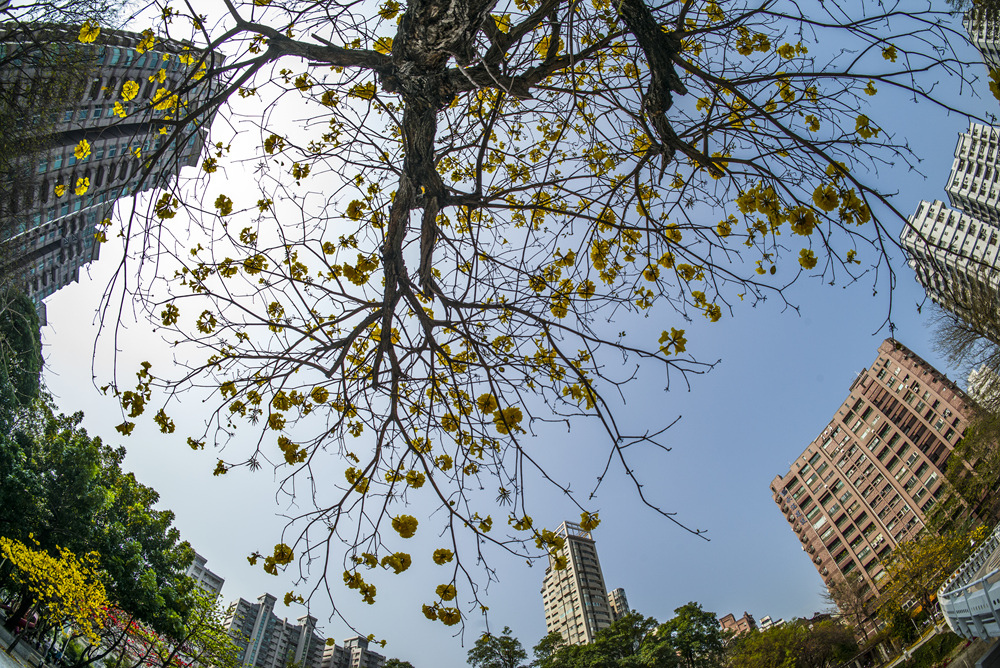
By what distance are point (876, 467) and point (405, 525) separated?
1825 inches

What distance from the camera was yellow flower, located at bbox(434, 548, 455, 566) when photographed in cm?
221

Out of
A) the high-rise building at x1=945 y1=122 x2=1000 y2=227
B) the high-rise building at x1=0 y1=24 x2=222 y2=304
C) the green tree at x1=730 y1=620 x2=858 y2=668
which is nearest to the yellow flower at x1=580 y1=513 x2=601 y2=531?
the high-rise building at x1=0 y1=24 x2=222 y2=304

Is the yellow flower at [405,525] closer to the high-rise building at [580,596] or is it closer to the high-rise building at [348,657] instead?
the high-rise building at [580,596]

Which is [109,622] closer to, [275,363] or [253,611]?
[275,363]

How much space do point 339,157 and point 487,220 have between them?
108cm

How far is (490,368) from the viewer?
2.60 metres

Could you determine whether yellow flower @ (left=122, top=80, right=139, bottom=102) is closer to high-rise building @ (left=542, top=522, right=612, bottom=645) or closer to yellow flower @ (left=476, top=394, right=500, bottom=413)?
yellow flower @ (left=476, top=394, right=500, bottom=413)

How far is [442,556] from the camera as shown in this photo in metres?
2.24

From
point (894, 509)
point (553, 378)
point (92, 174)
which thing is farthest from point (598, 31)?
point (894, 509)

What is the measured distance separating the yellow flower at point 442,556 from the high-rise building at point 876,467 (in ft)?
Answer: 131

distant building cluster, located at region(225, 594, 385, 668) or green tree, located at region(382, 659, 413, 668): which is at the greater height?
distant building cluster, located at region(225, 594, 385, 668)

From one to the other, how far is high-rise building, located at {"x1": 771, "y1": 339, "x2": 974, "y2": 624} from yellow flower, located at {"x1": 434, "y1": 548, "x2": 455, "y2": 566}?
39.9 m

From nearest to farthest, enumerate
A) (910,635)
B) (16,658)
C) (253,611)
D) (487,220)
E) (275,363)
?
(275,363) < (487,220) < (16,658) < (910,635) < (253,611)

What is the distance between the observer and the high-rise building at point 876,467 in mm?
32344
